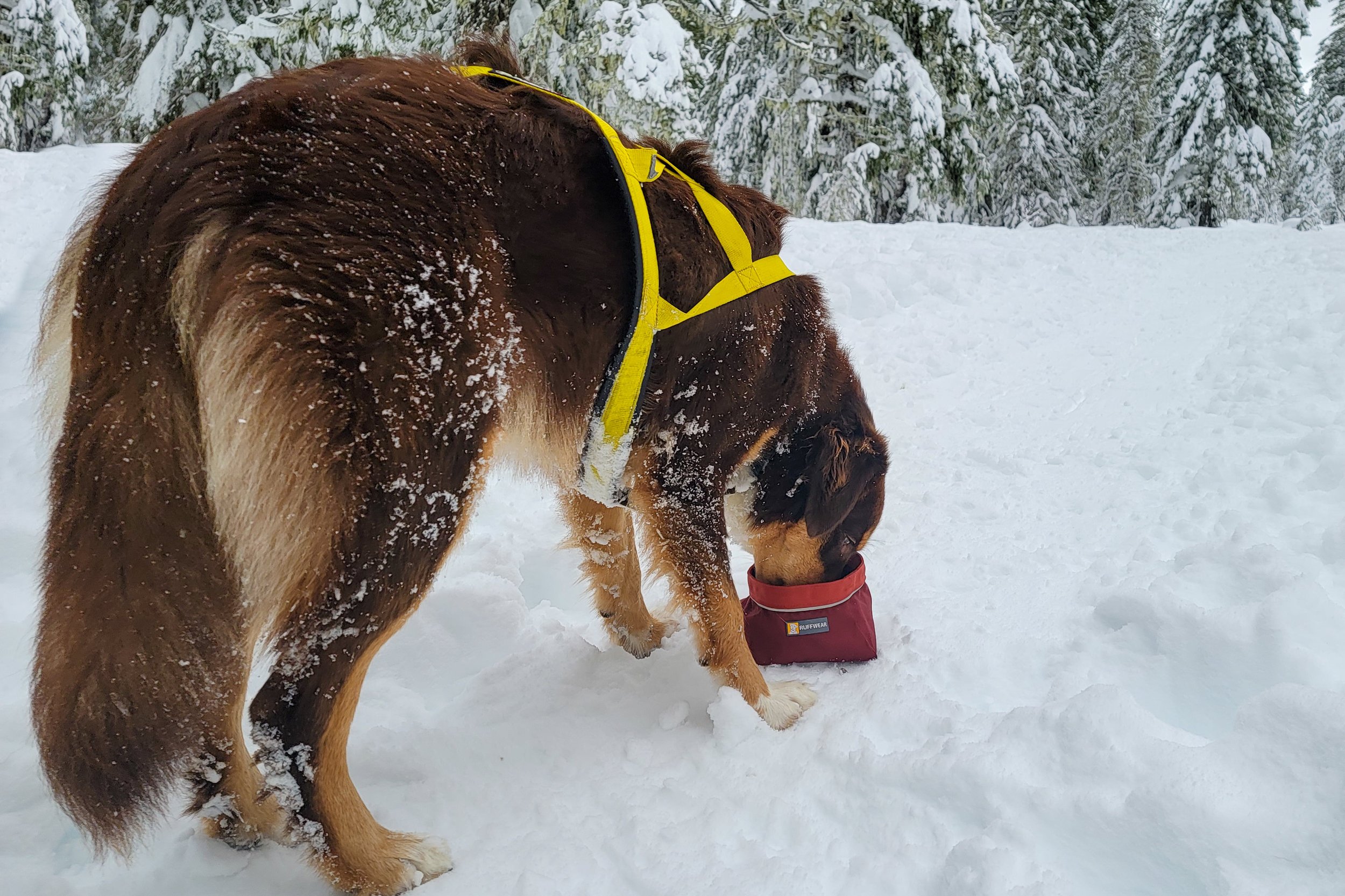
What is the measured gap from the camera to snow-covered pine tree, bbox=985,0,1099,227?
21984 mm

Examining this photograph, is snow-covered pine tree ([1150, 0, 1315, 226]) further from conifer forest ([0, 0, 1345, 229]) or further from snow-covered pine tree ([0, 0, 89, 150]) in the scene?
snow-covered pine tree ([0, 0, 89, 150])

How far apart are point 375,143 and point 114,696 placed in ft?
4.39

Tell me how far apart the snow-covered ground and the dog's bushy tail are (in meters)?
0.50

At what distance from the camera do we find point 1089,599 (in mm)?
2938

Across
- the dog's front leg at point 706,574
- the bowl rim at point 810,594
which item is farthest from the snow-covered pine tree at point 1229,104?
the dog's front leg at point 706,574

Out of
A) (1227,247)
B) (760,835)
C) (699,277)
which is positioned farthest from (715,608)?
(1227,247)

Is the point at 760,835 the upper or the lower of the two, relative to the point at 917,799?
lower

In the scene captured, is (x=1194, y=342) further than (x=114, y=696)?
Yes

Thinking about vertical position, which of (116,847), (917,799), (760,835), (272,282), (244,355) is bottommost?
(760,835)

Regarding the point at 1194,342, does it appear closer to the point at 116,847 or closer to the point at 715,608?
the point at 715,608

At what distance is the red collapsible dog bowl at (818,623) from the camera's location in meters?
2.80

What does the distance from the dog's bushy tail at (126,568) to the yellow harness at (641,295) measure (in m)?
1.04

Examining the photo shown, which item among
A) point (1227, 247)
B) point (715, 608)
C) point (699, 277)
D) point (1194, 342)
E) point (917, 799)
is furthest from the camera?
point (1227, 247)

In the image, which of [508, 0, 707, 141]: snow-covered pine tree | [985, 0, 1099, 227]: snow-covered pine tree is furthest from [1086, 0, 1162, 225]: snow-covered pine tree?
[508, 0, 707, 141]: snow-covered pine tree
